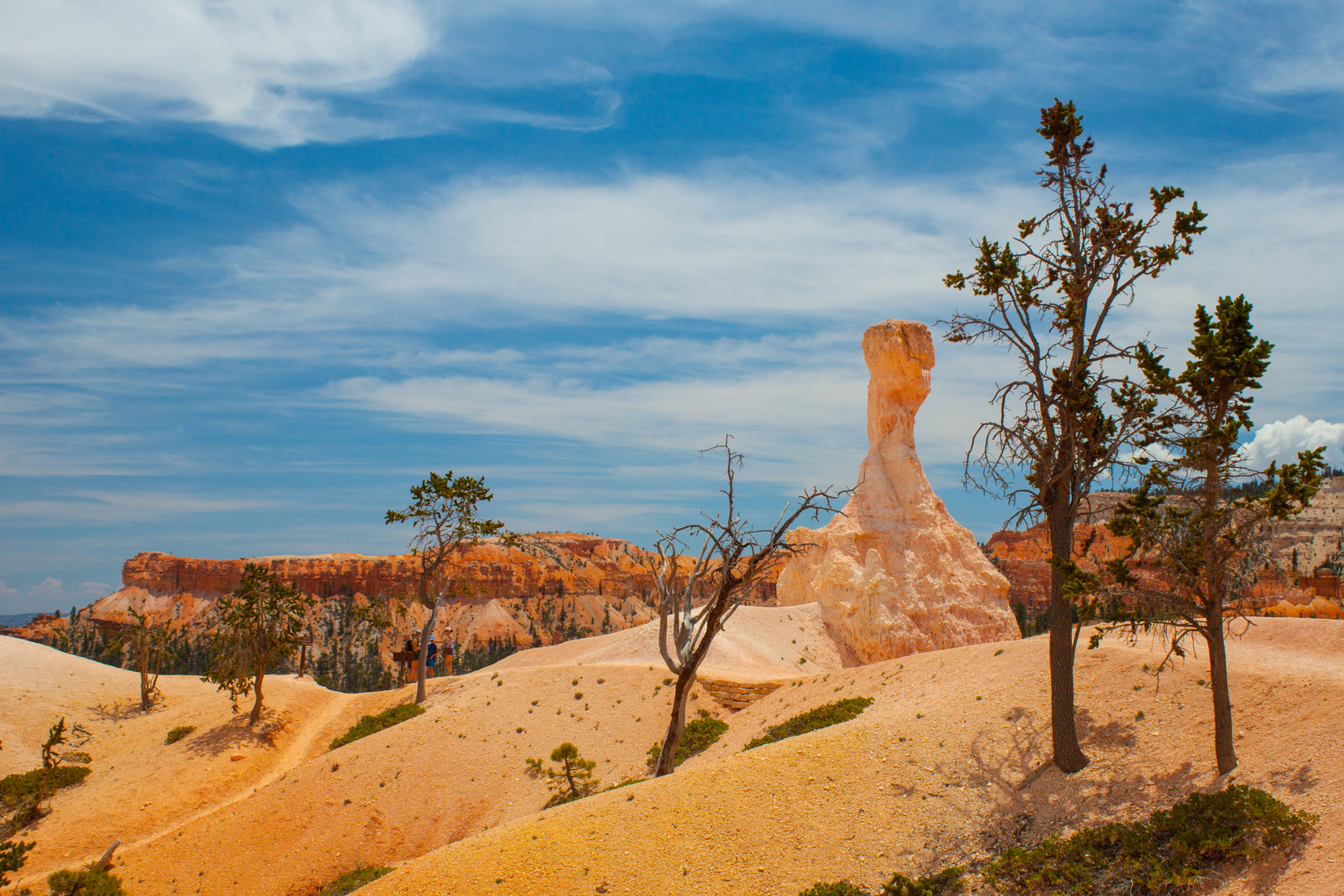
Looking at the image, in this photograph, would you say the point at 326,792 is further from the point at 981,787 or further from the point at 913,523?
the point at 913,523

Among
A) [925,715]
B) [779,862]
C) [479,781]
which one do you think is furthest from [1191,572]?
[479,781]

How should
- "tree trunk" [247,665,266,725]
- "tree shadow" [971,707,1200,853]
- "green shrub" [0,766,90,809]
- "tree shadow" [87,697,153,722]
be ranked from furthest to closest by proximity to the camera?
"tree shadow" [87,697,153,722] < "tree trunk" [247,665,266,725] < "green shrub" [0,766,90,809] < "tree shadow" [971,707,1200,853]

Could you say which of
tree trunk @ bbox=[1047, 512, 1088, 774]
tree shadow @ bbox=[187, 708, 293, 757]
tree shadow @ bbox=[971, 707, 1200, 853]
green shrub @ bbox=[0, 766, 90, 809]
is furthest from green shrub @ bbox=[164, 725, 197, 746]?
tree trunk @ bbox=[1047, 512, 1088, 774]

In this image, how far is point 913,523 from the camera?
2986cm

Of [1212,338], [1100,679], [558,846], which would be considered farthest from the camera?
[1100,679]

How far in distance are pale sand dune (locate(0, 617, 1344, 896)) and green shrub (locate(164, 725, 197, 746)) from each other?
62cm

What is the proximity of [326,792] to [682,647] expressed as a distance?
10.0 metres

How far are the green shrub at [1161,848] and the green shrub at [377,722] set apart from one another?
19.1 m

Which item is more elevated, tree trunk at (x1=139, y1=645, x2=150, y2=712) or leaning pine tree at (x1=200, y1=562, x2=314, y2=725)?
leaning pine tree at (x1=200, y1=562, x2=314, y2=725)

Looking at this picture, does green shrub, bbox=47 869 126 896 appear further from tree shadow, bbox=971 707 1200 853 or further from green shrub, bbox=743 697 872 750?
tree shadow, bbox=971 707 1200 853

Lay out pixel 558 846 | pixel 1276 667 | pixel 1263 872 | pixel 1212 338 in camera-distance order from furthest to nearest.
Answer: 1. pixel 1276 667
2. pixel 558 846
3. pixel 1212 338
4. pixel 1263 872

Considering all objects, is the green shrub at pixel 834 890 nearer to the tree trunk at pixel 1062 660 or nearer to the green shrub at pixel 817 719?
the tree trunk at pixel 1062 660

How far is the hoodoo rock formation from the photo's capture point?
27828 mm

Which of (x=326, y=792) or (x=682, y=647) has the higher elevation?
(x=682, y=647)
